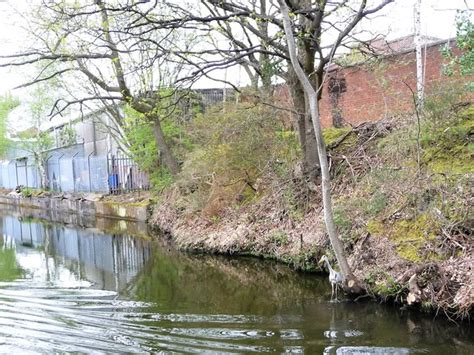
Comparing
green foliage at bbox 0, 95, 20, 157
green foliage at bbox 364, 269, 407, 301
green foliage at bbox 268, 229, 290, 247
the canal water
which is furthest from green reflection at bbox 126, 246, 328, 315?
green foliage at bbox 0, 95, 20, 157

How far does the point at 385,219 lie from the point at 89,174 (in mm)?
21697

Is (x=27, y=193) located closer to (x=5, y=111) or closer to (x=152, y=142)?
(x=5, y=111)

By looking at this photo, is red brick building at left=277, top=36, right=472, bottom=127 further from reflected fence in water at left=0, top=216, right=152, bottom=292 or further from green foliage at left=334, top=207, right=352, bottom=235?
reflected fence in water at left=0, top=216, right=152, bottom=292

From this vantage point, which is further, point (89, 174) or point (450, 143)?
point (89, 174)

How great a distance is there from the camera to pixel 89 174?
91.4ft

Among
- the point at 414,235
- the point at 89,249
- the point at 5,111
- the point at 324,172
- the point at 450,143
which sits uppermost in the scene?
the point at 5,111

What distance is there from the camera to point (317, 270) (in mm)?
10141

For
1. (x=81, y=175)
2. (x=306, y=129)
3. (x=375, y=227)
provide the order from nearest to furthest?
(x=375, y=227)
(x=306, y=129)
(x=81, y=175)

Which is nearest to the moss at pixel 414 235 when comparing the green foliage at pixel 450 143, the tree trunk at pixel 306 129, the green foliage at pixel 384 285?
the green foliage at pixel 384 285

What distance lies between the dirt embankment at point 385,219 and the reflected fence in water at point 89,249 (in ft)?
5.47

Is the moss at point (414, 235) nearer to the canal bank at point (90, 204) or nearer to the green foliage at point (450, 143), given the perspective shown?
the green foliage at point (450, 143)

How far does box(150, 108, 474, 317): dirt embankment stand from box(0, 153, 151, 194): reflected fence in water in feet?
34.6

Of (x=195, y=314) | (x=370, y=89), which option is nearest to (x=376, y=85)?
(x=370, y=89)

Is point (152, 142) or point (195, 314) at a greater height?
point (152, 142)
